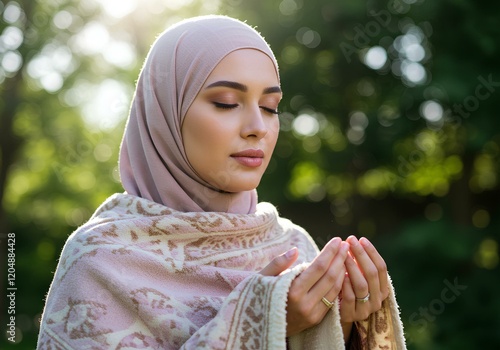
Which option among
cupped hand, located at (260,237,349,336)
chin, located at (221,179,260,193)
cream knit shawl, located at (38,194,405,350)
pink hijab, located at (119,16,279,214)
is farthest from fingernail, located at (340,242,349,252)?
pink hijab, located at (119,16,279,214)

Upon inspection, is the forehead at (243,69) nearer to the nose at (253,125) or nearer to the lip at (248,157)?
the nose at (253,125)

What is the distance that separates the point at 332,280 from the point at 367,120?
267 inches

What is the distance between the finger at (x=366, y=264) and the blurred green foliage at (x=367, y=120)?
5.55 metres

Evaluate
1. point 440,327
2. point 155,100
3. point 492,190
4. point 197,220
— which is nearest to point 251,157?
point 197,220

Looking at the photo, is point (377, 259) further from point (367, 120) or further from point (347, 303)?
point (367, 120)

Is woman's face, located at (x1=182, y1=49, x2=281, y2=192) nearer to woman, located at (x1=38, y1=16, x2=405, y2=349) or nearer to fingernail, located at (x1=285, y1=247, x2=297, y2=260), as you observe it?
woman, located at (x1=38, y1=16, x2=405, y2=349)

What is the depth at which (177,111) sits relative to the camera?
6.53 feet

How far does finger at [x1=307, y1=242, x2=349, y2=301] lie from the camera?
1.67 metres

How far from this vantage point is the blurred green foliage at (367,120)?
725cm

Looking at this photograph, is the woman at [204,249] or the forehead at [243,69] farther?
the forehead at [243,69]

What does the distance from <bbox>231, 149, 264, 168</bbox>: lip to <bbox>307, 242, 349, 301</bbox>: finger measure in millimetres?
358

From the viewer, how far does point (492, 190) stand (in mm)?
8492

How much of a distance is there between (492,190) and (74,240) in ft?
24.5

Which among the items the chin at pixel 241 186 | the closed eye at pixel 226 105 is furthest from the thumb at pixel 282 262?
the closed eye at pixel 226 105
